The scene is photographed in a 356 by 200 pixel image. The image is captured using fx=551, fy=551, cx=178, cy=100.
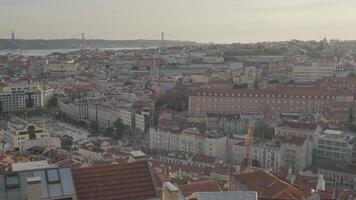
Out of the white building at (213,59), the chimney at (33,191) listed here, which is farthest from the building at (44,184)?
the white building at (213,59)

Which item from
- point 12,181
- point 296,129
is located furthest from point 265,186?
point 296,129

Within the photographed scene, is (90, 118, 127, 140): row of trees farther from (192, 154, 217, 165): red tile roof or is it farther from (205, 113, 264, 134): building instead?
(192, 154, 217, 165): red tile roof

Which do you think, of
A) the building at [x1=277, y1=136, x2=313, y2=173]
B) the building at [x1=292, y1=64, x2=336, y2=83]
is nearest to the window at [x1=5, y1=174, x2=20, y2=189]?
the building at [x1=277, y1=136, x2=313, y2=173]

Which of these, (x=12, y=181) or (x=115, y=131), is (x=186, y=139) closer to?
(x=115, y=131)

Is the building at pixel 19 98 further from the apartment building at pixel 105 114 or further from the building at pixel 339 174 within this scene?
the building at pixel 339 174

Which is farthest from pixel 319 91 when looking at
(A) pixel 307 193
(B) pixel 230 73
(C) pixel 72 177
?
(C) pixel 72 177

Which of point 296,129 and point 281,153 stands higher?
point 296,129
